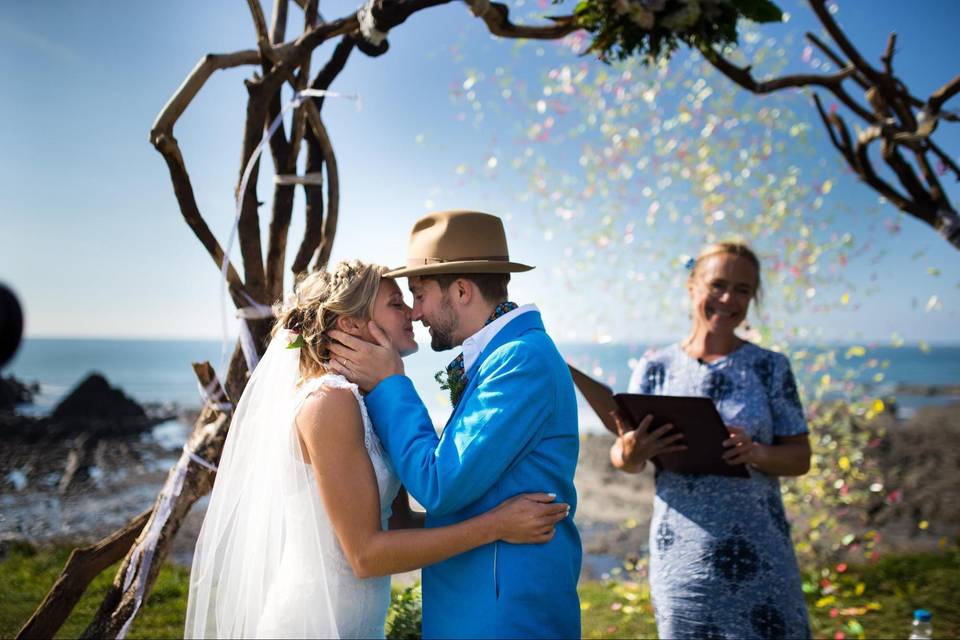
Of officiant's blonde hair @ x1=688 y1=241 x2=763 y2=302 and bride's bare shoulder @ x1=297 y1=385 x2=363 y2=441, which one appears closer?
bride's bare shoulder @ x1=297 y1=385 x2=363 y2=441

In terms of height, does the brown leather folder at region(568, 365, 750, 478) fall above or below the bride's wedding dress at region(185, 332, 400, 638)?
above

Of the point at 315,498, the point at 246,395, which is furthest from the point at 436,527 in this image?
the point at 246,395

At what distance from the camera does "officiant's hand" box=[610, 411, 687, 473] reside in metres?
2.97

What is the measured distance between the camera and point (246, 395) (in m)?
2.34

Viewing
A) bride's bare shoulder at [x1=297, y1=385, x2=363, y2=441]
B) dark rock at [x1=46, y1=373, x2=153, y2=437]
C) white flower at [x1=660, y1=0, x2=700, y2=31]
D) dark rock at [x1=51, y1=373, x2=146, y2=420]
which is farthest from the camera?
dark rock at [x1=51, y1=373, x2=146, y2=420]

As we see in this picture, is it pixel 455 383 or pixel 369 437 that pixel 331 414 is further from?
pixel 455 383

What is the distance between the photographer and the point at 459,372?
7.02 ft

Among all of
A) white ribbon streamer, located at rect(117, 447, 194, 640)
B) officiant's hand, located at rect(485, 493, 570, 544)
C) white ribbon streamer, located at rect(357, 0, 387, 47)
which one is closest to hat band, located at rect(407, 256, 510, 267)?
officiant's hand, located at rect(485, 493, 570, 544)

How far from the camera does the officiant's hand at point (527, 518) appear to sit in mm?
1874

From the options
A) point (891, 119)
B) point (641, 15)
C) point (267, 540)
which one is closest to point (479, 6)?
point (641, 15)

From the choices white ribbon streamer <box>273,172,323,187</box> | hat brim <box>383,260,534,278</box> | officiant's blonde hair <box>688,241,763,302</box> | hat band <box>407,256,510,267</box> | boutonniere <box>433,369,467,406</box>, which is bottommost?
boutonniere <box>433,369,467,406</box>

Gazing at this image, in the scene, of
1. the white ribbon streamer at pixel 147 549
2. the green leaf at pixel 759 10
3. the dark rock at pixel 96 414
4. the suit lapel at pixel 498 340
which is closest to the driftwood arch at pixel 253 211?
the white ribbon streamer at pixel 147 549

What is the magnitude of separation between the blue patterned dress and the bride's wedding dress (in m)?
1.41

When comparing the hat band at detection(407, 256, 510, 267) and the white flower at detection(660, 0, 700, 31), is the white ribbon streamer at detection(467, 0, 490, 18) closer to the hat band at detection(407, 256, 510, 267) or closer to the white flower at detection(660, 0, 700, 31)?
the white flower at detection(660, 0, 700, 31)
